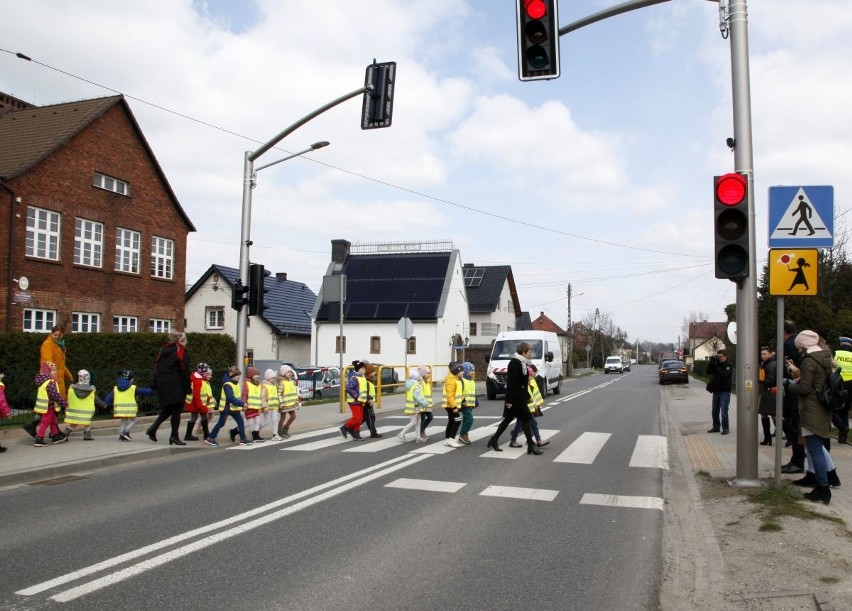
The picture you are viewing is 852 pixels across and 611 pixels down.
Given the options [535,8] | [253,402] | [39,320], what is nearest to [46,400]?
[253,402]

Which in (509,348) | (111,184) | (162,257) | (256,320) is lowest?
(509,348)

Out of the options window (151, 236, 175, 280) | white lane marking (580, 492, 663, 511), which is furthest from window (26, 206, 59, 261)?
white lane marking (580, 492, 663, 511)

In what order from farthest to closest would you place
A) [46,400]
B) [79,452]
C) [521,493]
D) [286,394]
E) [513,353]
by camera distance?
[513,353] < [286,394] < [46,400] < [79,452] < [521,493]

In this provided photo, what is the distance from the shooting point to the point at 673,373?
138ft

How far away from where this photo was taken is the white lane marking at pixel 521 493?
7.83 metres

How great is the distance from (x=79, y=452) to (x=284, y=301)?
38476mm

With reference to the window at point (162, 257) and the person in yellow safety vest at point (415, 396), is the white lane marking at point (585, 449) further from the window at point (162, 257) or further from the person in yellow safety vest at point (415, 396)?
the window at point (162, 257)

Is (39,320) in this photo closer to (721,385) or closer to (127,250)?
(127,250)

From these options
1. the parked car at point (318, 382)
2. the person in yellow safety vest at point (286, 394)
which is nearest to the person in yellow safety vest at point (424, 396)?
the person in yellow safety vest at point (286, 394)

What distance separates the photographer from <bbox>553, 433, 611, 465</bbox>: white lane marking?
35.1 ft

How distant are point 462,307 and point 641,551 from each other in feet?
146

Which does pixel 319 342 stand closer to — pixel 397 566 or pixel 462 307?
pixel 462 307

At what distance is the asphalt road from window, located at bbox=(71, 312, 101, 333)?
15.8m

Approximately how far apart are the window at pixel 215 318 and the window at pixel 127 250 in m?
18.9
